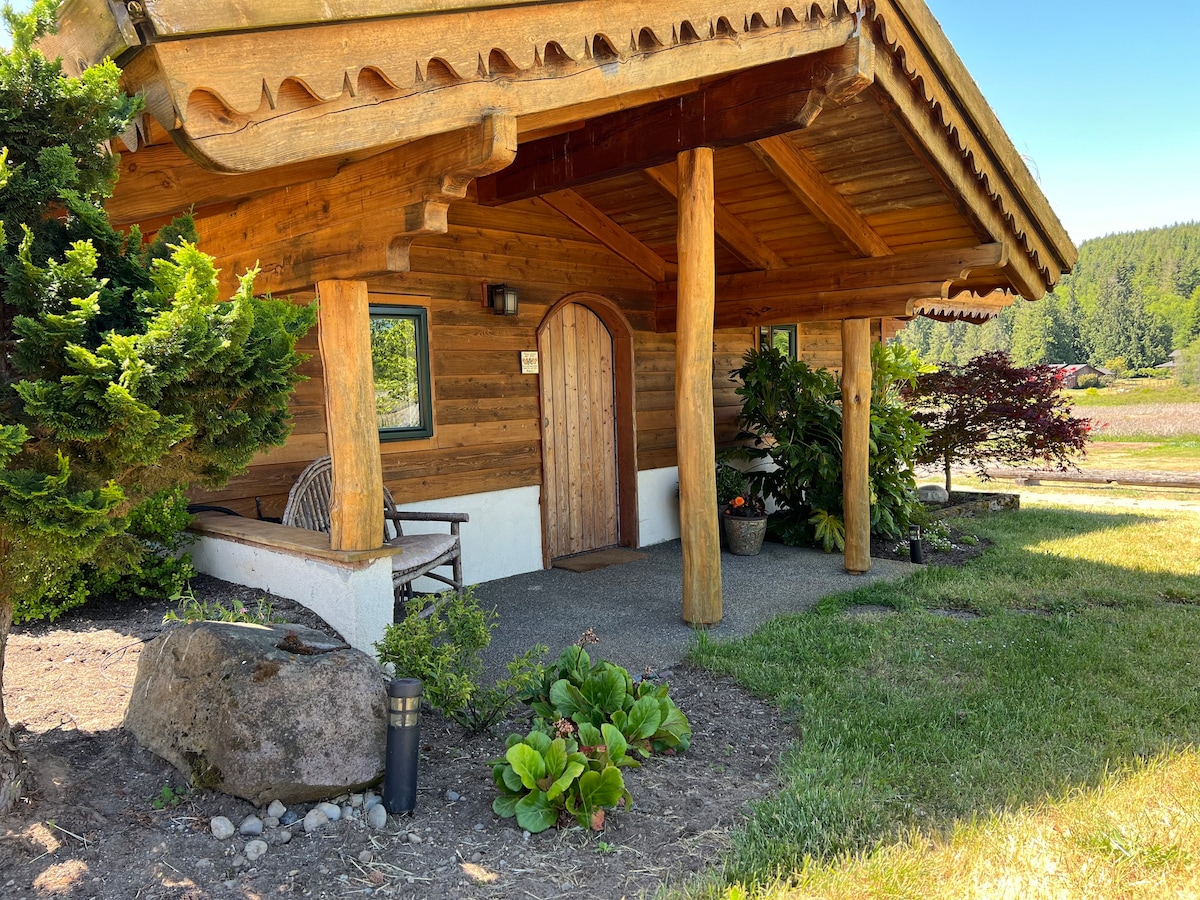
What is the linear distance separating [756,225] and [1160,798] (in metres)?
5.09

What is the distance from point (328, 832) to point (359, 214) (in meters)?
2.37

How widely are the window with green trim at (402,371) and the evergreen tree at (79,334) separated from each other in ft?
11.1

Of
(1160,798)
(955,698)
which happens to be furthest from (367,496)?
(1160,798)

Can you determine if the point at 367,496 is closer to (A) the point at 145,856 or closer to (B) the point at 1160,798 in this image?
(A) the point at 145,856

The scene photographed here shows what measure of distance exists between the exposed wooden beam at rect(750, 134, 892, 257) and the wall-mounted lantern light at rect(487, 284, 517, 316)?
6.88 feet

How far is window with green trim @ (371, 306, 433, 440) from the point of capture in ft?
19.4

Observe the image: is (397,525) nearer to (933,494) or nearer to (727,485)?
(727,485)

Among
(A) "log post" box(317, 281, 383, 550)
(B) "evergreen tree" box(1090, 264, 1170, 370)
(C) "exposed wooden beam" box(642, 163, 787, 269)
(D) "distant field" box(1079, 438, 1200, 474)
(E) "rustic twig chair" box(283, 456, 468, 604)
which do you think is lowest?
(D) "distant field" box(1079, 438, 1200, 474)

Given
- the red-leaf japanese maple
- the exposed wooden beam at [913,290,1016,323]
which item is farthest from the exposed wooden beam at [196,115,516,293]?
the red-leaf japanese maple

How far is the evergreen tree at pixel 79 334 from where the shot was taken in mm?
2115

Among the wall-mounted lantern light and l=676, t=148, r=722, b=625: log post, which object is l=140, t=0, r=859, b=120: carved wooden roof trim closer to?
l=676, t=148, r=722, b=625: log post

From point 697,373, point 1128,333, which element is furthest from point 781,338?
point 1128,333

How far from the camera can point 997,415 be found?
33.4 feet

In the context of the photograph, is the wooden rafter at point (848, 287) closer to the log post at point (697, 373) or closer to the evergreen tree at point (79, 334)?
the log post at point (697, 373)
